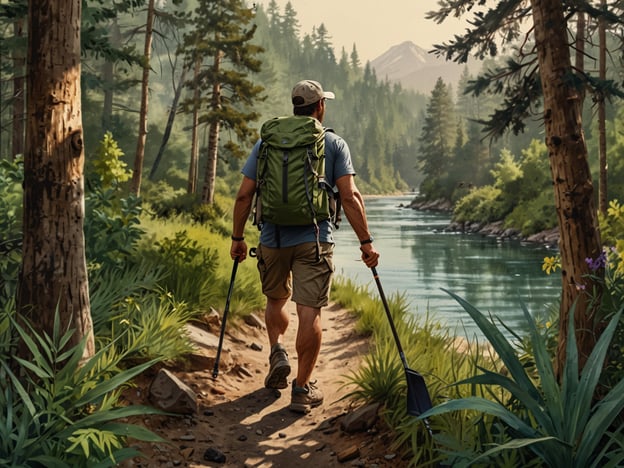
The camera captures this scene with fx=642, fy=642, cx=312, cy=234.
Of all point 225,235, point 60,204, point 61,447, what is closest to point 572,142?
point 60,204

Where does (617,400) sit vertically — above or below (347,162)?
below

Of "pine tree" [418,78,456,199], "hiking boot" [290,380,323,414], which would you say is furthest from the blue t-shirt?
"pine tree" [418,78,456,199]

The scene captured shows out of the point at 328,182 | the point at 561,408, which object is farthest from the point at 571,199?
the point at 328,182

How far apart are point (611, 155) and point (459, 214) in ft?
40.1

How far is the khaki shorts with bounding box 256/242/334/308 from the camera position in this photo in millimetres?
4613

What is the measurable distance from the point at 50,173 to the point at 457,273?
1685 cm

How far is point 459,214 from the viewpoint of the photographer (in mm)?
40469

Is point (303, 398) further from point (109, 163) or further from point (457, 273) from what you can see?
point (457, 273)

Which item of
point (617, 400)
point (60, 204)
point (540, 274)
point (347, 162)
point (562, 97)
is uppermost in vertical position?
point (562, 97)

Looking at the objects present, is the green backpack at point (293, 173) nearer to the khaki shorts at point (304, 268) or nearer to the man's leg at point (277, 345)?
the khaki shorts at point (304, 268)

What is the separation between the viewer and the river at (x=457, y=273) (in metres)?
13.7

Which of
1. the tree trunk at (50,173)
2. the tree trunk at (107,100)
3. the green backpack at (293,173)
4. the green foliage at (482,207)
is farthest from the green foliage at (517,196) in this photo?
the tree trunk at (50,173)

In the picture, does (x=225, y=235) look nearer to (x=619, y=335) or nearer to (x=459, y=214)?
(x=619, y=335)

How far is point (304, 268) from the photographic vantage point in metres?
4.64
